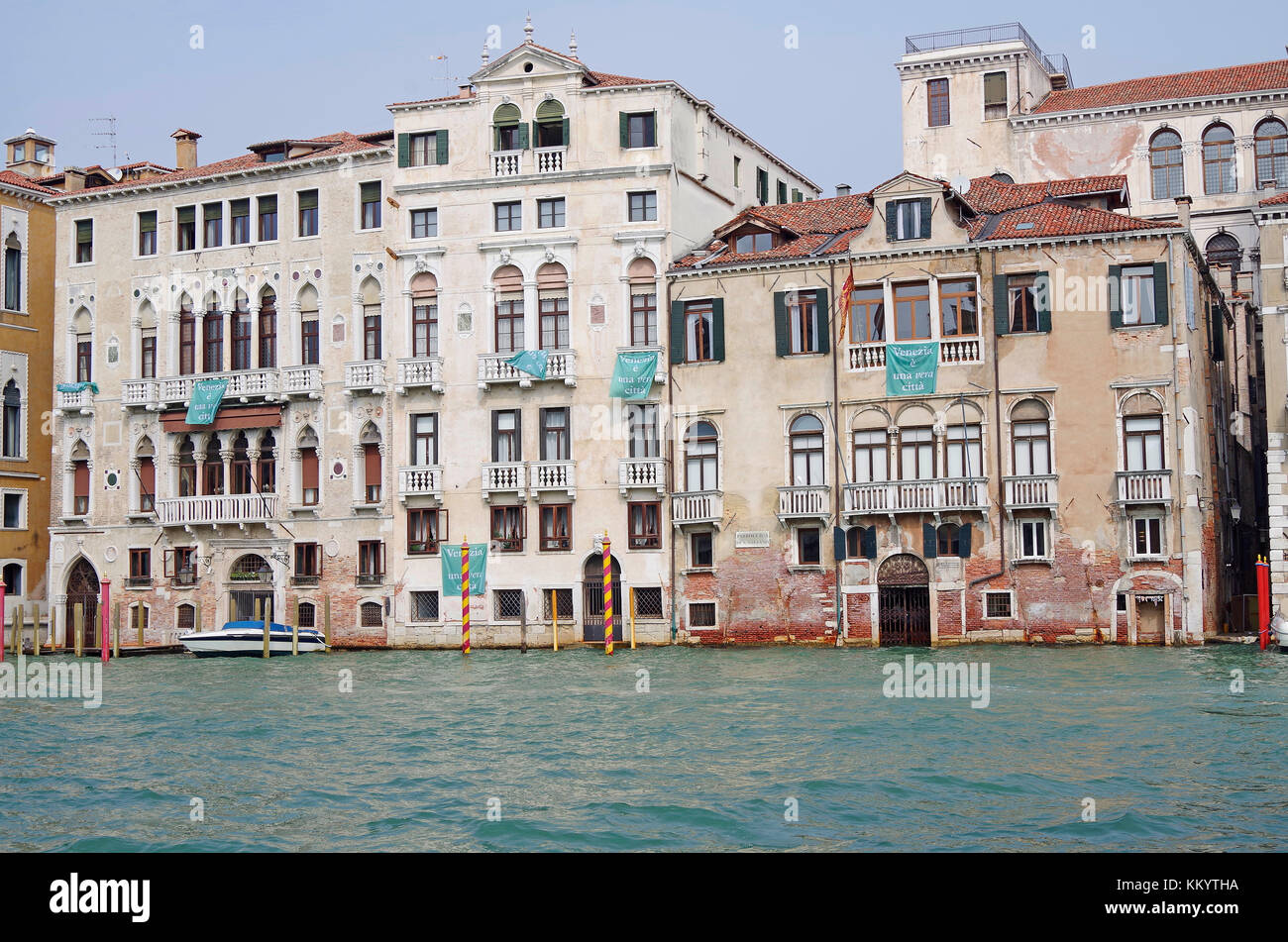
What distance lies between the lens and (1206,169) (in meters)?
42.0

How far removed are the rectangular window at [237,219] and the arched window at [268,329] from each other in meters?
1.76

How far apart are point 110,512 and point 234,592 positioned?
4380 mm

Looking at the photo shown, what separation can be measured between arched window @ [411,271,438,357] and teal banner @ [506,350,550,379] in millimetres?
2691

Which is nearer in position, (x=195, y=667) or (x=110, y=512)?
(x=195, y=667)

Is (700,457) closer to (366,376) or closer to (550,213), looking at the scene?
(550,213)

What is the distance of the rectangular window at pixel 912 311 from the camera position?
106 ft

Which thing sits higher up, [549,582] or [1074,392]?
[1074,392]

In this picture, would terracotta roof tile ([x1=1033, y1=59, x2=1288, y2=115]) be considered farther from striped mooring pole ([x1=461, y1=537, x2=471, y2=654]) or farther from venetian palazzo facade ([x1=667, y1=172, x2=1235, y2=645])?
striped mooring pole ([x1=461, y1=537, x2=471, y2=654])

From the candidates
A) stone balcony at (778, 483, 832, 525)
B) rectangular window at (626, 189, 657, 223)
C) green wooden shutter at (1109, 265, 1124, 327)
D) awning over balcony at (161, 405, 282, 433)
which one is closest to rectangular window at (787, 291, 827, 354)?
stone balcony at (778, 483, 832, 525)

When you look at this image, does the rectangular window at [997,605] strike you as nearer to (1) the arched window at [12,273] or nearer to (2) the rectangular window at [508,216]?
(2) the rectangular window at [508,216]

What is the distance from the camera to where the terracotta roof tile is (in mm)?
41344

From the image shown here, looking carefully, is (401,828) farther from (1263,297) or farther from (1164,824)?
(1263,297)
